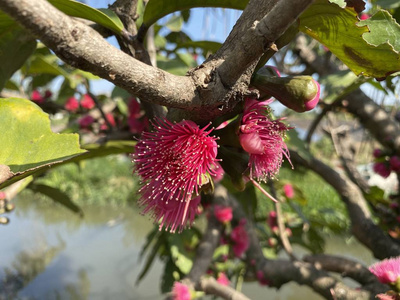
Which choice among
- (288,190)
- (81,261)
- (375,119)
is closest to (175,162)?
(375,119)

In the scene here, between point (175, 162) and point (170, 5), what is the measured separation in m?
0.20

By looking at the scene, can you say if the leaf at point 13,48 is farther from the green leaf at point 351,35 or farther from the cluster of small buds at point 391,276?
the cluster of small buds at point 391,276

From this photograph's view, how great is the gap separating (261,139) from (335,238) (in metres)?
3.27

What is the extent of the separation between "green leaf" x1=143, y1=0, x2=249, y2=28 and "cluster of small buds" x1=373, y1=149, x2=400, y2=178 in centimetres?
72

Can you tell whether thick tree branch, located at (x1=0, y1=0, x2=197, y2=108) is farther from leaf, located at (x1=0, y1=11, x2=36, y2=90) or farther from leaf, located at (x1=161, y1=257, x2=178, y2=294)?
leaf, located at (x1=161, y1=257, x2=178, y2=294)

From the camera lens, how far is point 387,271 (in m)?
0.52

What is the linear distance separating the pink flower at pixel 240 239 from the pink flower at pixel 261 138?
2.43 ft

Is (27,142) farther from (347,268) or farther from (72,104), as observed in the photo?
(72,104)

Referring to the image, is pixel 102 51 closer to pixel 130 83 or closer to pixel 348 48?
pixel 130 83

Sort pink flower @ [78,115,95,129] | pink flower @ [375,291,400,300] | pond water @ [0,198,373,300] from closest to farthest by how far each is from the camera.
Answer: pink flower @ [375,291,400,300] < pink flower @ [78,115,95,129] < pond water @ [0,198,373,300]

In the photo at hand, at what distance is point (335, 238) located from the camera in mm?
3340

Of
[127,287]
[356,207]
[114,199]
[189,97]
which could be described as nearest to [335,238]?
[127,287]

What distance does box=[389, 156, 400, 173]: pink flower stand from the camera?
3.08ft

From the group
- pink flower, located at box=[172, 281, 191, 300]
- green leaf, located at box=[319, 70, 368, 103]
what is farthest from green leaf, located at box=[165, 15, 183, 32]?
pink flower, located at box=[172, 281, 191, 300]
